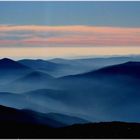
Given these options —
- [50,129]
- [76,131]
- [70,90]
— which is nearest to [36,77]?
[70,90]

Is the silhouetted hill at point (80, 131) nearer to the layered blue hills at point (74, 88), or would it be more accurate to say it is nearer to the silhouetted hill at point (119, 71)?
the layered blue hills at point (74, 88)

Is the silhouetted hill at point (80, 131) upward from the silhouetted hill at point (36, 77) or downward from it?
downward

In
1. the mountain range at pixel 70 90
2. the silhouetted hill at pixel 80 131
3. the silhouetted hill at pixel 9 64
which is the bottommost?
the silhouetted hill at pixel 80 131

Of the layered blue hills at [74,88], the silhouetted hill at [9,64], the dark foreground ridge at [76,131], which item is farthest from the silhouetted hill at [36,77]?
the dark foreground ridge at [76,131]

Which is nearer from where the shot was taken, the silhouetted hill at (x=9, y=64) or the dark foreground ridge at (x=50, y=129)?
the dark foreground ridge at (x=50, y=129)

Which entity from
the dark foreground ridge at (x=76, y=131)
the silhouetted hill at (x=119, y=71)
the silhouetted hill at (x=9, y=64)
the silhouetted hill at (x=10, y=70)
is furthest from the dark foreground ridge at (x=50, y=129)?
the silhouetted hill at (x=119, y=71)

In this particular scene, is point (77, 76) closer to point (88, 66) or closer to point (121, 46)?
point (88, 66)

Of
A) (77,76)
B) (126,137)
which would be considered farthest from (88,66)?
(126,137)

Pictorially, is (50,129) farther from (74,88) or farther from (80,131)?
(74,88)
